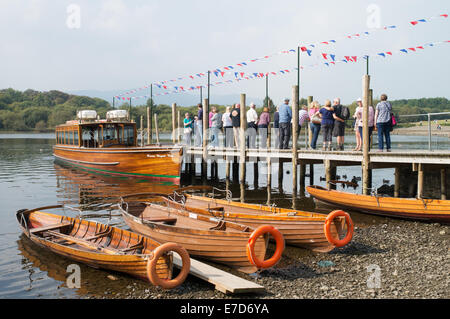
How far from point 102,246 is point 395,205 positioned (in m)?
8.02

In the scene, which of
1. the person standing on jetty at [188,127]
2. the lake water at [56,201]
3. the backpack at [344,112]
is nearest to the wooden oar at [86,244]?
the lake water at [56,201]

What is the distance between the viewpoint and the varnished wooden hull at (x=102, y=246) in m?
7.40

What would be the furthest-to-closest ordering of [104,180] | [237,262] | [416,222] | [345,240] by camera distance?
[104,180]
[416,222]
[345,240]
[237,262]

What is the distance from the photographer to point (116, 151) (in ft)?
72.9

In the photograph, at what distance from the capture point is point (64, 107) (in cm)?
11025

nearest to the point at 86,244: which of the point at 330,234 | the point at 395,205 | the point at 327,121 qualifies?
the point at 330,234

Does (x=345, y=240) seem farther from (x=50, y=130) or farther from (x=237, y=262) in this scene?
(x=50, y=130)

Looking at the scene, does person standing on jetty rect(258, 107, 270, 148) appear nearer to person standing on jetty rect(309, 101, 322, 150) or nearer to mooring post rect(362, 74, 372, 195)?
person standing on jetty rect(309, 101, 322, 150)

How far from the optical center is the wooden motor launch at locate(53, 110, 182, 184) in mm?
20766

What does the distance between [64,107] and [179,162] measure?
99374 mm

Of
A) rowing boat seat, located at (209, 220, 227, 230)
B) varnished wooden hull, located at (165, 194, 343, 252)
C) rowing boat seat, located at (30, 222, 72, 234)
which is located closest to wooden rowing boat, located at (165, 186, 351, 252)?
varnished wooden hull, located at (165, 194, 343, 252)

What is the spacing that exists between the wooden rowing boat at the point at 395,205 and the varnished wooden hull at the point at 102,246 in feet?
23.1

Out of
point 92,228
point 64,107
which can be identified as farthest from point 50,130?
point 92,228

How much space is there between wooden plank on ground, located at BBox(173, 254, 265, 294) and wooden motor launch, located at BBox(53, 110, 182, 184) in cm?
1258
